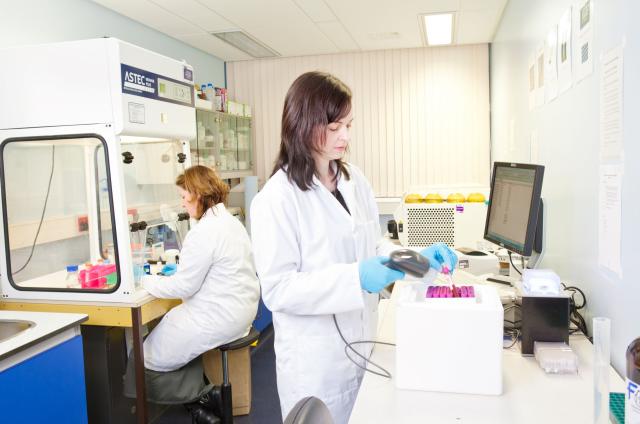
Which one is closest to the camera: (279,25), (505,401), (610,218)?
(505,401)

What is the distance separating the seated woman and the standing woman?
1011mm

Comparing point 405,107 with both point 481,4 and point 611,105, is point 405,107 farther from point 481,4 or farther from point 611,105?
point 611,105

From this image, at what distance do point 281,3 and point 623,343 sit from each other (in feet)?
9.50

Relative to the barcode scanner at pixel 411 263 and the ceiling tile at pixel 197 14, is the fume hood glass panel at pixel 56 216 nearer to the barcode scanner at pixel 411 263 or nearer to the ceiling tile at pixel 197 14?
the ceiling tile at pixel 197 14

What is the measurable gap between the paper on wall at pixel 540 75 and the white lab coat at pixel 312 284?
1214mm

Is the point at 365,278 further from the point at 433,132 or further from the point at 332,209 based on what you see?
the point at 433,132

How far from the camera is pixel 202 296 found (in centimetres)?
247

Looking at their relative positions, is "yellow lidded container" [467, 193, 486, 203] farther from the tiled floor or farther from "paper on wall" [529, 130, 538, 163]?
the tiled floor

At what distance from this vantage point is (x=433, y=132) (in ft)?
16.2

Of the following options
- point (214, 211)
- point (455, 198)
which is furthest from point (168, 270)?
point (455, 198)

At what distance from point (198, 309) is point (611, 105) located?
1.88m

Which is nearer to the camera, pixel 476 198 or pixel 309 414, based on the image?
pixel 309 414

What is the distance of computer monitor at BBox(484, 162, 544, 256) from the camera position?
Answer: 1.56 metres

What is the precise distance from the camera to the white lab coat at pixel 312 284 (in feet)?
4.36
